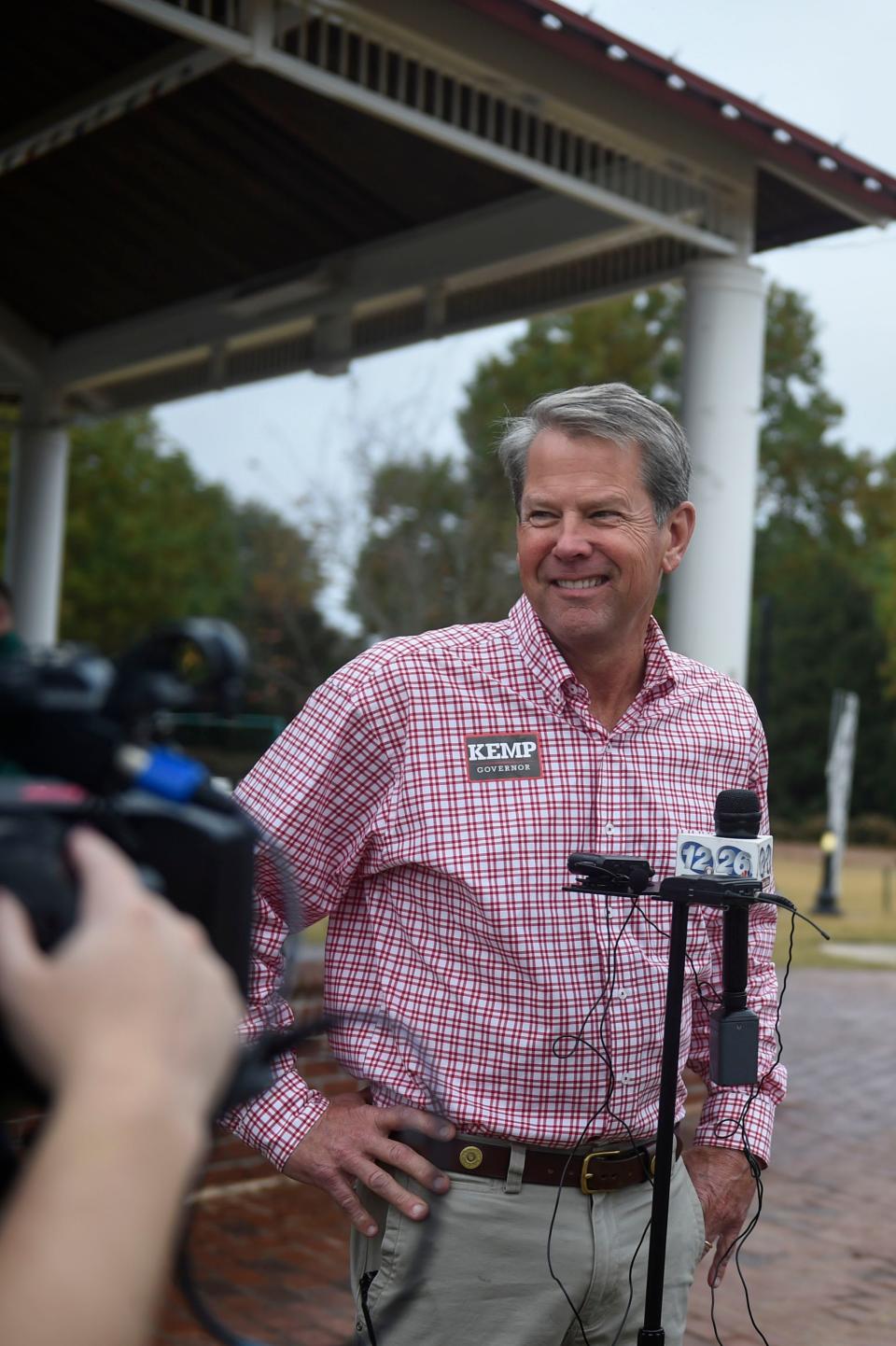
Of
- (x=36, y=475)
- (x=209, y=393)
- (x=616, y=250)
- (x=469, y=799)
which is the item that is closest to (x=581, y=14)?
(x=616, y=250)

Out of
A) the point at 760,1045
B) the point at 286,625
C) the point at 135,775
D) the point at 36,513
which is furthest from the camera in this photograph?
the point at 286,625

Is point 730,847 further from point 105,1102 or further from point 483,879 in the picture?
point 105,1102

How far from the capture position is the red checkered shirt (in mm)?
2289

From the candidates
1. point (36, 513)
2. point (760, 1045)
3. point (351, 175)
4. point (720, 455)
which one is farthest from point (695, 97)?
point (36, 513)

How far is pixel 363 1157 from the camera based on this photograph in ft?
7.37

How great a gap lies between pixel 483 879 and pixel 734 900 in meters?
0.49

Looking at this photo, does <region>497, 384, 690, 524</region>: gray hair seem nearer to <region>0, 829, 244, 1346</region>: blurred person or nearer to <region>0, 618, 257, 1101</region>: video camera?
<region>0, 618, 257, 1101</region>: video camera

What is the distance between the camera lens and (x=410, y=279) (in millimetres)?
7211

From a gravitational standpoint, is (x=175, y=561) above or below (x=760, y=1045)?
above

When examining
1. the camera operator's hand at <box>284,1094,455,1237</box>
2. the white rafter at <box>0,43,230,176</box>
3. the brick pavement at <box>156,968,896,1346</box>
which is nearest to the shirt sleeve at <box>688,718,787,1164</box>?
the camera operator's hand at <box>284,1094,455,1237</box>

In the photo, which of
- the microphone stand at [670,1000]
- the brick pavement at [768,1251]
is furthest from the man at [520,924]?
the brick pavement at [768,1251]

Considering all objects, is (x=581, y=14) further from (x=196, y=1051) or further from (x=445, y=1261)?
(x=196, y=1051)

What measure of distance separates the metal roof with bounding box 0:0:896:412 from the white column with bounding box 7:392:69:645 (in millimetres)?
950

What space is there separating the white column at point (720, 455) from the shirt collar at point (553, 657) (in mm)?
3467
